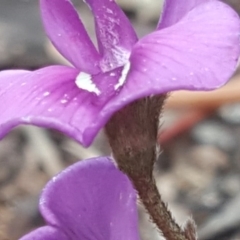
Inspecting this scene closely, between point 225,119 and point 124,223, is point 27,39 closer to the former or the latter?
point 225,119

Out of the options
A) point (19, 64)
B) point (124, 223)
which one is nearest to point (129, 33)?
point (124, 223)

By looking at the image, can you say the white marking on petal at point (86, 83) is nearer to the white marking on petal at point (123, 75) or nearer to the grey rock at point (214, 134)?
the white marking on petal at point (123, 75)

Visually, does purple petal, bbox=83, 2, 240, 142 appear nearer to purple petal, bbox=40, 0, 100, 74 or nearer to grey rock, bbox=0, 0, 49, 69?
purple petal, bbox=40, 0, 100, 74

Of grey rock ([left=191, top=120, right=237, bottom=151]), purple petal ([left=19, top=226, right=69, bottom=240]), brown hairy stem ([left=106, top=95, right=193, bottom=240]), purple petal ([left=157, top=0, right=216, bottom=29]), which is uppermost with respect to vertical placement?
purple petal ([left=157, top=0, right=216, bottom=29])

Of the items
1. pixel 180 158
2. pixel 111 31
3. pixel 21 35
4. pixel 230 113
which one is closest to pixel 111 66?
pixel 111 31

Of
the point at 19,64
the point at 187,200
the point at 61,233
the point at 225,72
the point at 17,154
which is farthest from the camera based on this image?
the point at 19,64

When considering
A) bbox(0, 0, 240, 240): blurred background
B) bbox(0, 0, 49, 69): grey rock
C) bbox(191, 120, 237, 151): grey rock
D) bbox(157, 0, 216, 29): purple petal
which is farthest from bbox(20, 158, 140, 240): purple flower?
bbox(0, 0, 49, 69): grey rock

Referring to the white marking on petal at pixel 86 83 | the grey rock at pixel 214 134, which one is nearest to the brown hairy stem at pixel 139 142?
the white marking on petal at pixel 86 83
